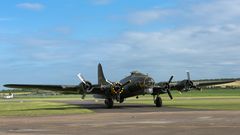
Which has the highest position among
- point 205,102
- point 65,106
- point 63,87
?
point 63,87

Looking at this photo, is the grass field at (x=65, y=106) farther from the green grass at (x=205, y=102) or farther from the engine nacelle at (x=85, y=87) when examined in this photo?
the engine nacelle at (x=85, y=87)

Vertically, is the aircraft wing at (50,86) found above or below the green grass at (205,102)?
above

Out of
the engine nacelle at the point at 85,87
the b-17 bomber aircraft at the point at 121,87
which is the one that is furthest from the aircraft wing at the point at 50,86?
the engine nacelle at the point at 85,87

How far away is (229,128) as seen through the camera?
1981 cm

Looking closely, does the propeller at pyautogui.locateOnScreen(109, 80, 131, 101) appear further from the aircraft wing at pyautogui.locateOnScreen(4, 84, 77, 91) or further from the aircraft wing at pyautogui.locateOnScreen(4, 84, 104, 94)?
the aircraft wing at pyautogui.locateOnScreen(4, 84, 77, 91)

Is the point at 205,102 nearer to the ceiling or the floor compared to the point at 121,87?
nearer to the floor

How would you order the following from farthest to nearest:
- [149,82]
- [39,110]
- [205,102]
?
[205,102] → [149,82] → [39,110]

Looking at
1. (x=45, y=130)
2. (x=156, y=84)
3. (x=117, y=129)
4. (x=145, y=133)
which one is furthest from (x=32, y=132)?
(x=156, y=84)

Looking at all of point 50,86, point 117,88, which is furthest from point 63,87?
point 117,88

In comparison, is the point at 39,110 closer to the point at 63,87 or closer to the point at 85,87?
the point at 85,87

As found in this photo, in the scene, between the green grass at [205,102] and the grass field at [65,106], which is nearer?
the grass field at [65,106]

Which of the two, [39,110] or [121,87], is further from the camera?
[121,87]

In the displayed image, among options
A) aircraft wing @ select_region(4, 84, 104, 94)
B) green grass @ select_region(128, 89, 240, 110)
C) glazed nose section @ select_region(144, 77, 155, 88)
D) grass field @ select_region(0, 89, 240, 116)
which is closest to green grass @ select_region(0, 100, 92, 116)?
grass field @ select_region(0, 89, 240, 116)

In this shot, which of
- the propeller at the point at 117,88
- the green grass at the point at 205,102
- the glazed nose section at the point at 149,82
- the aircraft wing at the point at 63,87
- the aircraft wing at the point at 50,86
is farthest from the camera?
the glazed nose section at the point at 149,82
